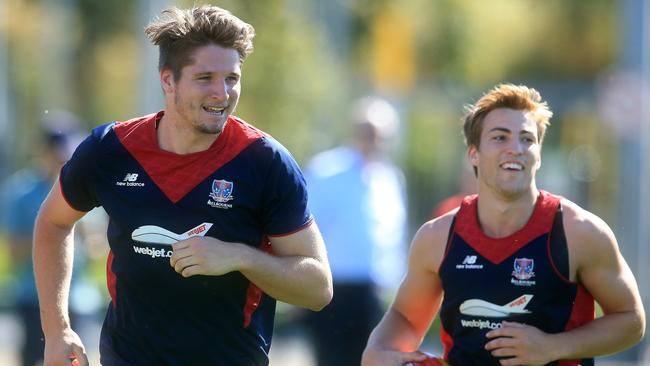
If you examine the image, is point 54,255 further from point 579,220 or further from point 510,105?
point 579,220

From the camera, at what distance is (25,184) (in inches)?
414

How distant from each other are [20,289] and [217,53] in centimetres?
552

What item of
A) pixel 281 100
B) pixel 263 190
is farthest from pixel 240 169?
pixel 281 100

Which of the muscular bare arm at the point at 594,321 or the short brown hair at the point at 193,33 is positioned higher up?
the short brown hair at the point at 193,33

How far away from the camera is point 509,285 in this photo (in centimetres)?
571

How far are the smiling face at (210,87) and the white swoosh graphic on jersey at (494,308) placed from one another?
1443 mm

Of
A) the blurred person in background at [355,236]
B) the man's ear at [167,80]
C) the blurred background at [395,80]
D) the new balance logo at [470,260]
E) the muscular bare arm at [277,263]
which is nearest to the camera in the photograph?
the muscular bare arm at [277,263]

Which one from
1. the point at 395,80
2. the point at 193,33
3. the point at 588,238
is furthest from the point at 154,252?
the point at 395,80

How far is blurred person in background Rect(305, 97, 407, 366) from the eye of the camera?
32.8 ft

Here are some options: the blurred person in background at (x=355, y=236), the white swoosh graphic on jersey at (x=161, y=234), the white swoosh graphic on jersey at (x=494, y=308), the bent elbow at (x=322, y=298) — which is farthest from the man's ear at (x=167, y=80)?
the blurred person in background at (x=355, y=236)

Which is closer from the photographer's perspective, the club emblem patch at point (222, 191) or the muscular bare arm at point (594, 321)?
the club emblem patch at point (222, 191)

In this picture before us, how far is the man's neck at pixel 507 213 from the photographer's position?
19.2 feet

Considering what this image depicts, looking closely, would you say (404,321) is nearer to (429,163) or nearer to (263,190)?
(263,190)

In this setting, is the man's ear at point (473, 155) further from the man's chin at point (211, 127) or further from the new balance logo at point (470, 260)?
the man's chin at point (211, 127)
